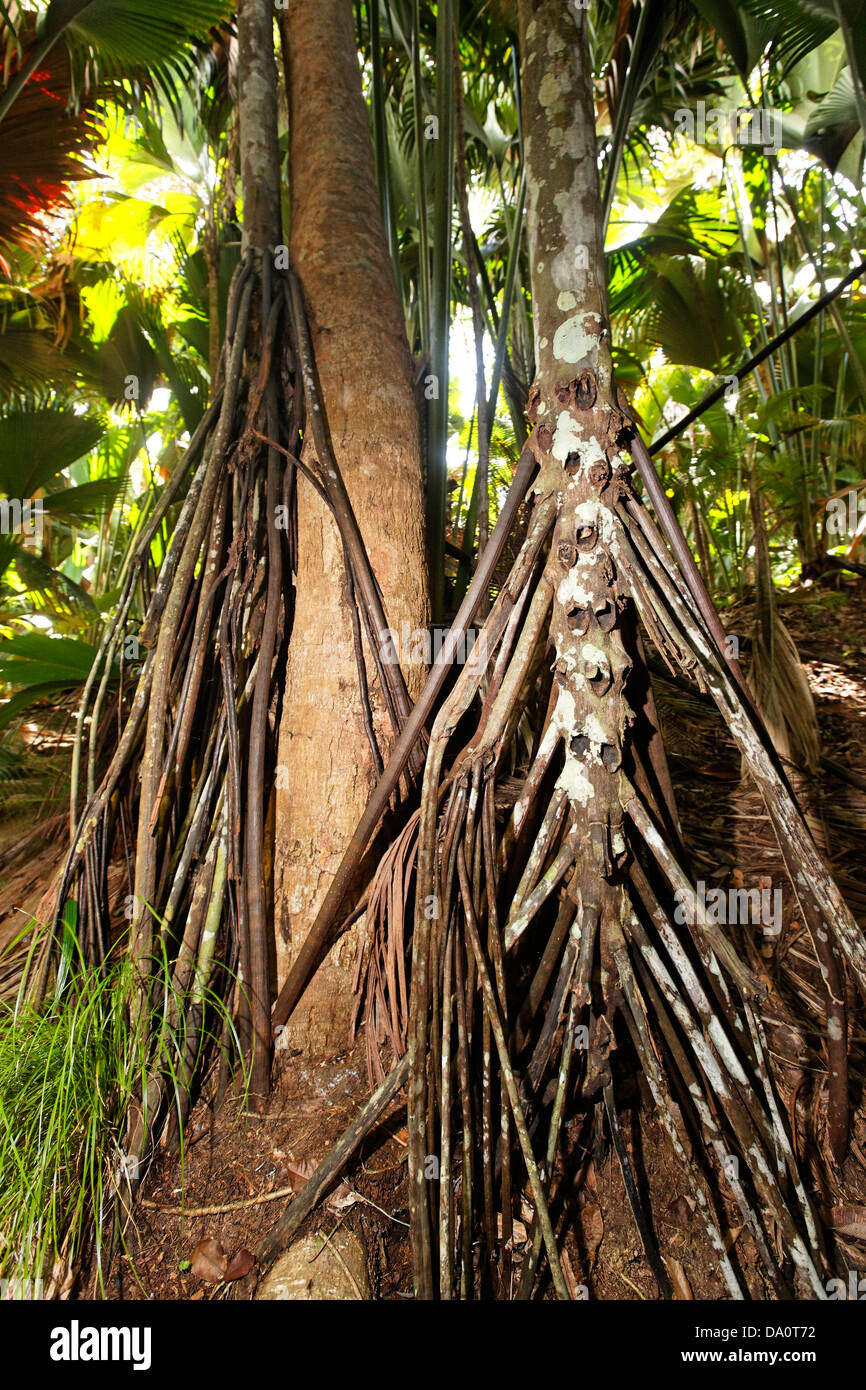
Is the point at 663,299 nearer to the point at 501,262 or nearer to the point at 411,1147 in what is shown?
the point at 501,262

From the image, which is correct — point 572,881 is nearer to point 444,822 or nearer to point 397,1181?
point 444,822

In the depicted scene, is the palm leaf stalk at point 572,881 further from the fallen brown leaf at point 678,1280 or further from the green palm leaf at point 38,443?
the green palm leaf at point 38,443

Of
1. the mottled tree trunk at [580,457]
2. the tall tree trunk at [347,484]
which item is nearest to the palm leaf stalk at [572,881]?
the mottled tree trunk at [580,457]

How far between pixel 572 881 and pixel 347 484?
3.17 ft

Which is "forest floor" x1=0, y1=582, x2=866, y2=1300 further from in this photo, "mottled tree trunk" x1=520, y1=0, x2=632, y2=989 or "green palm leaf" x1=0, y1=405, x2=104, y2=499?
"green palm leaf" x1=0, y1=405, x2=104, y2=499

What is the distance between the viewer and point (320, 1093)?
1324mm

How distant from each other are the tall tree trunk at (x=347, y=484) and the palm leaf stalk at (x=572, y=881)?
116mm

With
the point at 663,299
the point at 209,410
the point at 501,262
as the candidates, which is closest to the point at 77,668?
the point at 209,410

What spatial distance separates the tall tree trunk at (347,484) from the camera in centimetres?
145

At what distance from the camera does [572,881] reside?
1.29 metres

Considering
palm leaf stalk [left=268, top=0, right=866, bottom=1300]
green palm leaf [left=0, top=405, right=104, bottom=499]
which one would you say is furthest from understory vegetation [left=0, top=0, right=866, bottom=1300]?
green palm leaf [left=0, top=405, right=104, bottom=499]

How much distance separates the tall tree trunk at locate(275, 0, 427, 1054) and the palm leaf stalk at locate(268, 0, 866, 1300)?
0.38 ft

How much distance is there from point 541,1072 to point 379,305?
1.66 metres

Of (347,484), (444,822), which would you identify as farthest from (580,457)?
(444,822)
